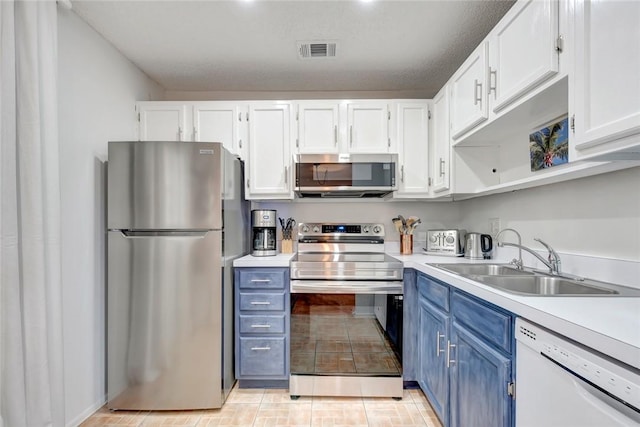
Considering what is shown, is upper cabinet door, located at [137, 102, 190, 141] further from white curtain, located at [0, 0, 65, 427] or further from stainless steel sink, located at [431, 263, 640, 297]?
stainless steel sink, located at [431, 263, 640, 297]

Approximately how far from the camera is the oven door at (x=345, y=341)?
201 centimetres

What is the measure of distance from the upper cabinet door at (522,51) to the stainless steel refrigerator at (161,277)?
164 centimetres

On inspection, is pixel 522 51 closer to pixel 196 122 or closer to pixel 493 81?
pixel 493 81

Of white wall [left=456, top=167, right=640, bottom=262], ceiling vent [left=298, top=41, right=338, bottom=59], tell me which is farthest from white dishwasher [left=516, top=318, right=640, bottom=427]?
ceiling vent [left=298, top=41, right=338, bottom=59]

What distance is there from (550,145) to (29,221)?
2572 mm

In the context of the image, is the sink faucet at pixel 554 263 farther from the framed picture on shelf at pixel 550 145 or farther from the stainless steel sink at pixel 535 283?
the framed picture on shelf at pixel 550 145

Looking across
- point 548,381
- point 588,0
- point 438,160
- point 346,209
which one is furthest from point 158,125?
point 548,381

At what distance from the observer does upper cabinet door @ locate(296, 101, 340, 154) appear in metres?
2.41

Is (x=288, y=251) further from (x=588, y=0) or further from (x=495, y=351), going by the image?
(x=588, y=0)

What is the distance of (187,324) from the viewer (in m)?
1.88

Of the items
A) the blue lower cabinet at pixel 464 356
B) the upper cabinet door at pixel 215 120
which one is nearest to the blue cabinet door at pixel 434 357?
the blue lower cabinet at pixel 464 356

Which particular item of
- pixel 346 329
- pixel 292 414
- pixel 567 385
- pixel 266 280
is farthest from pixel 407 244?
pixel 567 385

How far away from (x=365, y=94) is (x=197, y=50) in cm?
144

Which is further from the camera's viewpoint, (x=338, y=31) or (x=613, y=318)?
(x=338, y=31)
